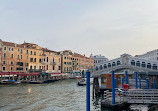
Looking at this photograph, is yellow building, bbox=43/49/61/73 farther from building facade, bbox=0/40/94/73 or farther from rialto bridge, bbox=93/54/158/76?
rialto bridge, bbox=93/54/158/76

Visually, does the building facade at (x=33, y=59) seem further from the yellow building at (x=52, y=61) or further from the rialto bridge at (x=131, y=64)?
the rialto bridge at (x=131, y=64)

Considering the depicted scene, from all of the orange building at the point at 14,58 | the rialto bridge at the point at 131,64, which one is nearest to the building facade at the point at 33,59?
the orange building at the point at 14,58

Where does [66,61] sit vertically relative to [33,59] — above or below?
below

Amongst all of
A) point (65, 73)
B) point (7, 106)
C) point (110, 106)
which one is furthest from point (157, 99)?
point (65, 73)

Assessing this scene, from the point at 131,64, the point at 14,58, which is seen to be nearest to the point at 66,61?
the point at 14,58

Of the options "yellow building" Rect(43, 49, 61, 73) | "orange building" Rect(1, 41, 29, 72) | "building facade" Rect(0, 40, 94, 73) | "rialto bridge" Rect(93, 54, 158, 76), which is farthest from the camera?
"yellow building" Rect(43, 49, 61, 73)

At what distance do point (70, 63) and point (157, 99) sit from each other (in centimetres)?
6081

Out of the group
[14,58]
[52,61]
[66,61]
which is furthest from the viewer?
[66,61]

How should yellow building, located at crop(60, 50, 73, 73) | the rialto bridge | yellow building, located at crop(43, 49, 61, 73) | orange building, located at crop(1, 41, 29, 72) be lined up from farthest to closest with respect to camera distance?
yellow building, located at crop(60, 50, 73, 73), yellow building, located at crop(43, 49, 61, 73), orange building, located at crop(1, 41, 29, 72), the rialto bridge

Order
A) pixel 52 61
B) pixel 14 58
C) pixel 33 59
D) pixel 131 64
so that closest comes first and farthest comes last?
pixel 131 64 < pixel 14 58 < pixel 33 59 < pixel 52 61

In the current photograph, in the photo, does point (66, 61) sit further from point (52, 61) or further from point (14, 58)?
point (14, 58)

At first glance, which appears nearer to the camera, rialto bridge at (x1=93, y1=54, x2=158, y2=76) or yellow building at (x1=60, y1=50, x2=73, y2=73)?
rialto bridge at (x1=93, y1=54, x2=158, y2=76)

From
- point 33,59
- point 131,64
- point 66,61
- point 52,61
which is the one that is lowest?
point 131,64

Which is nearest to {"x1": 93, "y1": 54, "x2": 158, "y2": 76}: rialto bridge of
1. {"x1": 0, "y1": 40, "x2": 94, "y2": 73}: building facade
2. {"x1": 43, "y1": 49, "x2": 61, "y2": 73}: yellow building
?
{"x1": 0, "y1": 40, "x2": 94, "y2": 73}: building facade
